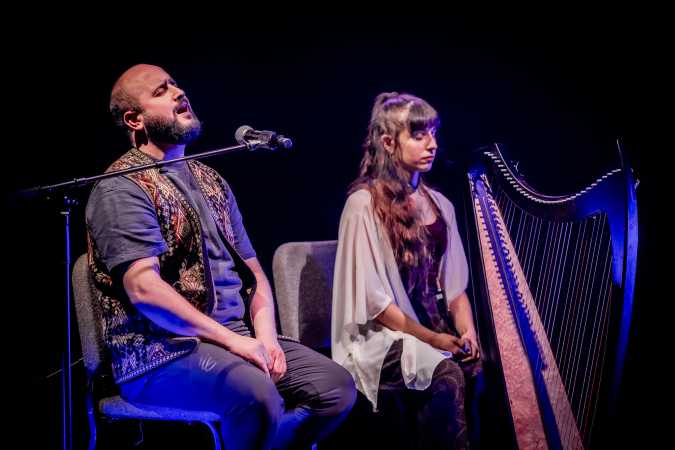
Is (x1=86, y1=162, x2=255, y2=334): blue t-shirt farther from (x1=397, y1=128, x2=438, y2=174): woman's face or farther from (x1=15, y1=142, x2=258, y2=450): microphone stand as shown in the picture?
(x1=397, y1=128, x2=438, y2=174): woman's face

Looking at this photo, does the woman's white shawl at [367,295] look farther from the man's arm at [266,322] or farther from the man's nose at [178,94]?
the man's nose at [178,94]

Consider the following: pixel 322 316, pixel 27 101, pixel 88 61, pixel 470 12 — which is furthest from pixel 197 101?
pixel 470 12

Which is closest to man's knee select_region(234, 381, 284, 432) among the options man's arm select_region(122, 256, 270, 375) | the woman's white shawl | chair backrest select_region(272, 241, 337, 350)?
man's arm select_region(122, 256, 270, 375)

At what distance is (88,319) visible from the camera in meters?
2.01

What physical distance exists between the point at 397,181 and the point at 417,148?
156mm

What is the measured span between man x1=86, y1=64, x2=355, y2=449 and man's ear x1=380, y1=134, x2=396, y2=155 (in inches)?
28.8

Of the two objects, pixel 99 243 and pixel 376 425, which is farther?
pixel 376 425

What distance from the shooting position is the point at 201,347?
183cm

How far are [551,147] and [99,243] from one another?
220 cm

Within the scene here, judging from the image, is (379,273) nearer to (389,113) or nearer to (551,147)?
(389,113)

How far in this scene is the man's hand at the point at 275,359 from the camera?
1.93 metres

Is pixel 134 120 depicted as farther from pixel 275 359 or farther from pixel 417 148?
pixel 417 148

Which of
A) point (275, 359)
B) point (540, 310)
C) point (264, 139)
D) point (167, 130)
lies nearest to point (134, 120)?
point (167, 130)

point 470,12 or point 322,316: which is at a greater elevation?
point 470,12
